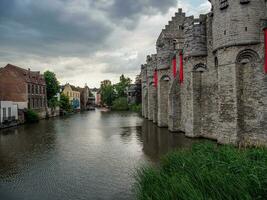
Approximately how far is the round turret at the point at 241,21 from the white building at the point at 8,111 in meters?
25.1

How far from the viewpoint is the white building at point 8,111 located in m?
29.8

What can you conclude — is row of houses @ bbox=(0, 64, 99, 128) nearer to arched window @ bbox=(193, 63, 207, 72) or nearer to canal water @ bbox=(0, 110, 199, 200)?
canal water @ bbox=(0, 110, 199, 200)

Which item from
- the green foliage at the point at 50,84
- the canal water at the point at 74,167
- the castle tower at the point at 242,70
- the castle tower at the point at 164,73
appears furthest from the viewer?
the green foliage at the point at 50,84

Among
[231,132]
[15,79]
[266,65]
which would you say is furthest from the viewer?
[15,79]

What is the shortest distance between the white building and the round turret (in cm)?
2514

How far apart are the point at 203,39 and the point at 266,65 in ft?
18.7

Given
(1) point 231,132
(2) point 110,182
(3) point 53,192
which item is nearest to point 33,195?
(3) point 53,192

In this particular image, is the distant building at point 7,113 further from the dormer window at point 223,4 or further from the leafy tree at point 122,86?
the leafy tree at point 122,86

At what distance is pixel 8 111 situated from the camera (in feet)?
103

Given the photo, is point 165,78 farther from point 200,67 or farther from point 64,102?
point 64,102

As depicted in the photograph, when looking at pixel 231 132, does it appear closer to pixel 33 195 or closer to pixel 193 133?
pixel 193 133

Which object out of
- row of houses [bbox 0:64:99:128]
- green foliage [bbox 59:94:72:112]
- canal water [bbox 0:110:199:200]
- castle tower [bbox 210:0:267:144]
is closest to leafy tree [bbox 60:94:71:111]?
green foliage [bbox 59:94:72:112]

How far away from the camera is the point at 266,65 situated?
1340cm

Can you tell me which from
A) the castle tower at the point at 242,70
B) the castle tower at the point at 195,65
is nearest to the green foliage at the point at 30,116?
the castle tower at the point at 195,65
